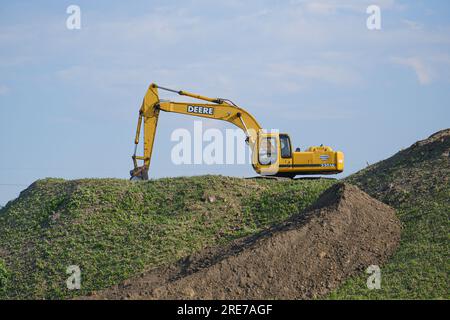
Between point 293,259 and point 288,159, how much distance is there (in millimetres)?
11217

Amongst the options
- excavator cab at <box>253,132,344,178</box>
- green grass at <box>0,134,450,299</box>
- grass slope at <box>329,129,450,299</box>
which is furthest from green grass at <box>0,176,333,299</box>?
grass slope at <box>329,129,450,299</box>

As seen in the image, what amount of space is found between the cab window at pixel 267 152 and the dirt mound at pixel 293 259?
7.80 metres

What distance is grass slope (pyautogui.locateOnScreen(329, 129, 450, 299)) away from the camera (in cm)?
1781

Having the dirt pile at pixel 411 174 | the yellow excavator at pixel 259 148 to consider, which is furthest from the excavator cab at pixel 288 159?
the dirt pile at pixel 411 174

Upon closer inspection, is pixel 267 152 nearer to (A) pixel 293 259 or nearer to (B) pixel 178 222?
(B) pixel 178 222

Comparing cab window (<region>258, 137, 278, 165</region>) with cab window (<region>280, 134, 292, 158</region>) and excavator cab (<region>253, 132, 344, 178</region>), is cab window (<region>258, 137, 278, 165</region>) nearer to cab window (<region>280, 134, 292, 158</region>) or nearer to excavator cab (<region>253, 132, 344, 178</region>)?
excavator cab (<region>253, 132, 344, 178</region>)

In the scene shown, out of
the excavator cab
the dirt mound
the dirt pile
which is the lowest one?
the dirt mound

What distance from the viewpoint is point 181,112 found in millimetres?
30156

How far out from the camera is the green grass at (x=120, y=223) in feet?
70.3

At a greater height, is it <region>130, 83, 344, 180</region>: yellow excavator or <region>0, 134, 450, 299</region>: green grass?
<region>130, 83, 344, 180</region>: yellow excavator

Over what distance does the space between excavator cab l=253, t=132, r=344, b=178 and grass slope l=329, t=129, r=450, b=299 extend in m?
1.58

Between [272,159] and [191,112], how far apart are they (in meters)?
3.76

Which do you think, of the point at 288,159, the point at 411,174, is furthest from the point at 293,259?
the point at 288,159

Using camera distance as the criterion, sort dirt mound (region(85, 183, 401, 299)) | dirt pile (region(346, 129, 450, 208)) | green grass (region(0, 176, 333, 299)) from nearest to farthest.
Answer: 1. dirt mound (region(85, 183, 401, 299))
2. green grass (region(0, 176, 333, 299))
3. dirt pile (region(346, 129, 450, 208))
